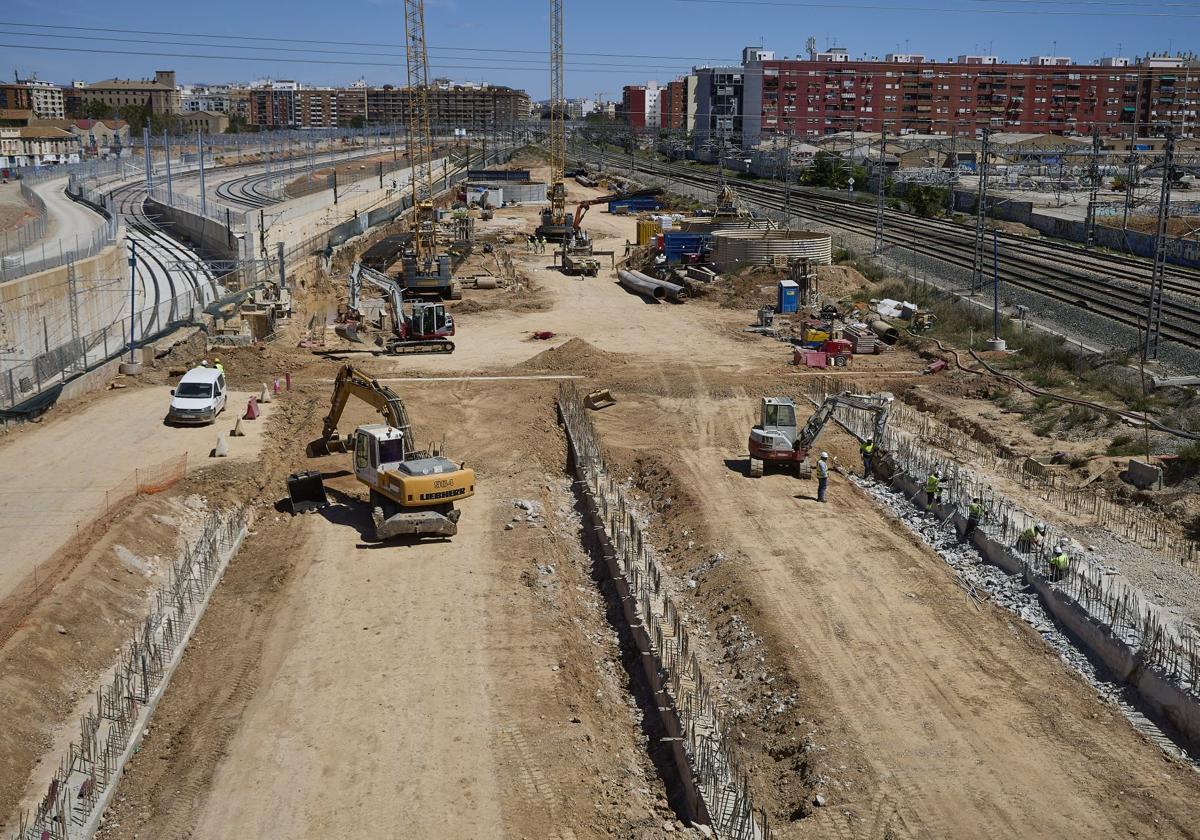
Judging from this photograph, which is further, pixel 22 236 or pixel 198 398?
pixel 22 236

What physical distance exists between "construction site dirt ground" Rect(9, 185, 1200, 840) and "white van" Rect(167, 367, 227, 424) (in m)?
3.03

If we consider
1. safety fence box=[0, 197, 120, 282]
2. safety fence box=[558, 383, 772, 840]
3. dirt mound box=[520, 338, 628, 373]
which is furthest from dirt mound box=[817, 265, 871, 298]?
safety fence box=[0, 197, 120, 282]

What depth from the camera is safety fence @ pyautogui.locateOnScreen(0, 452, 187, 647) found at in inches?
695

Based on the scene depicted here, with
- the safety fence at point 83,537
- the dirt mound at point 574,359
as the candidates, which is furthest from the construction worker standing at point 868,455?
the safety fence at point 83,537

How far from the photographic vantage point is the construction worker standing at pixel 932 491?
23.8m

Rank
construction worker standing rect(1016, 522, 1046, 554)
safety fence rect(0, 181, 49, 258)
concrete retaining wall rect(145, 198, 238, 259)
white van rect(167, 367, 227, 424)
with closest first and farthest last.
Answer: construction worker standing rect(1016, 522, 1046, 554) → white van rect(167, 367, 227, 424) → safety fence rect(0, 181, 49, 258) → concrete retaining wall rect(145, 198, 238, 259)

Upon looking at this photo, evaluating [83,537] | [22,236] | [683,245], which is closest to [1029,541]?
[83,537]

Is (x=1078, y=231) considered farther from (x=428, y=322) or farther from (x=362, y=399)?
(x=362, y=399)

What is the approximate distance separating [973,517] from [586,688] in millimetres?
9034

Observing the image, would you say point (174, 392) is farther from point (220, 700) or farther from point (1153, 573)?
point (1153, 573)

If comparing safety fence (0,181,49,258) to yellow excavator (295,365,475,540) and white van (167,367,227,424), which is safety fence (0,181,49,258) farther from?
yellow excavator (295,365,475,540)

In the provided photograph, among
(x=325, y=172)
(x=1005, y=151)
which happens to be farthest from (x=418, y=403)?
(x=325, y=172)

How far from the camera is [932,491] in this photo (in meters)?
23.9

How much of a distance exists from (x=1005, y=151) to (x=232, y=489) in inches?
3786
